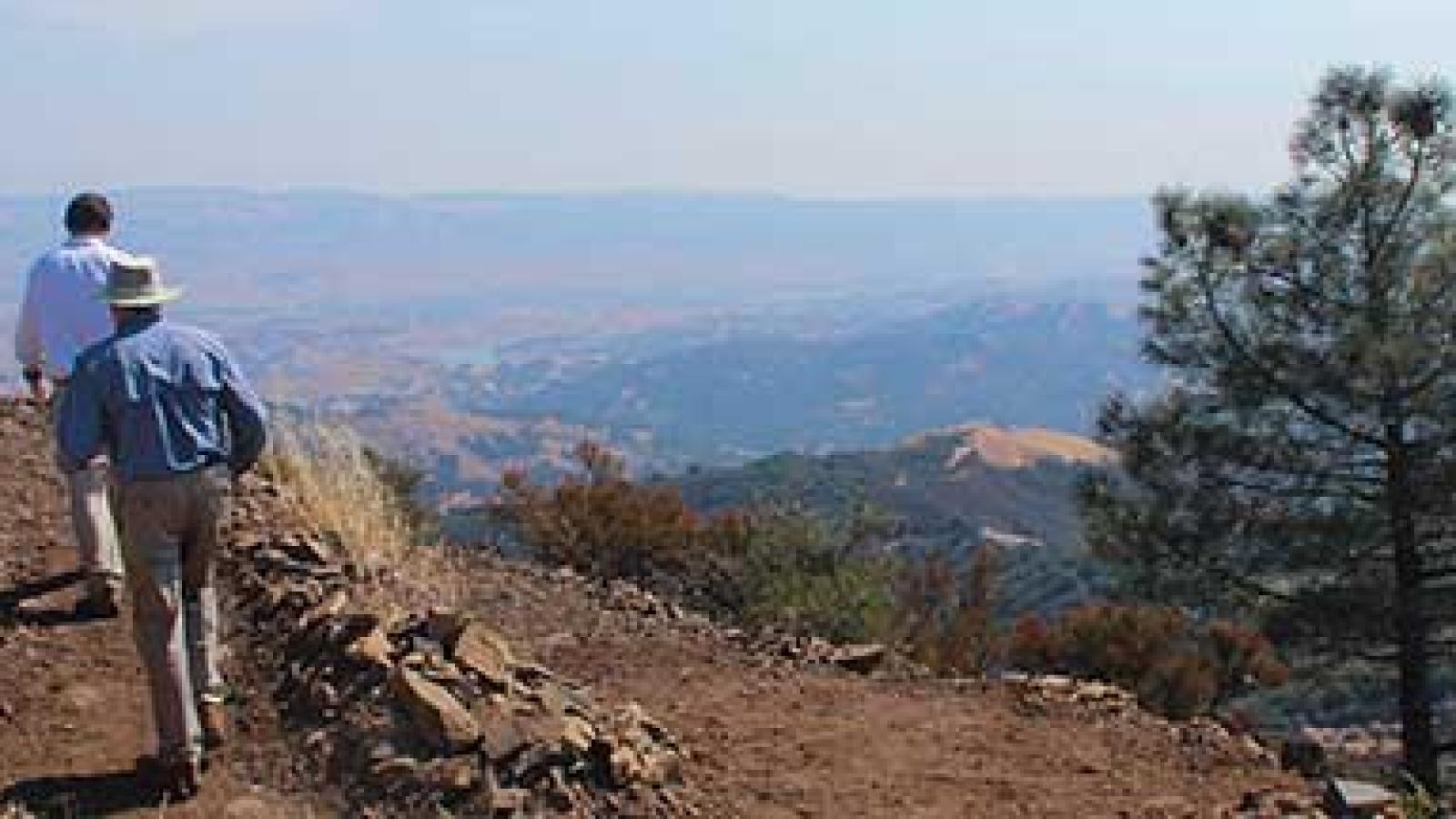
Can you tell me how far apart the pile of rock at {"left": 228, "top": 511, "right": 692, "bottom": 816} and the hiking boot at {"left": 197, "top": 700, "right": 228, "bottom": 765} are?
1.03ft

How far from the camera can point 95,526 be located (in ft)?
27.5

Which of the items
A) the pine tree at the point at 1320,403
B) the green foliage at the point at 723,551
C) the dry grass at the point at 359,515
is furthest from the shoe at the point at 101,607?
the pine tree at the point at 1320,403

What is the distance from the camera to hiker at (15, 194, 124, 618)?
8086mm

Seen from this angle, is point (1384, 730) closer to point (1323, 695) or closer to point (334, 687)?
point (1323, 695)

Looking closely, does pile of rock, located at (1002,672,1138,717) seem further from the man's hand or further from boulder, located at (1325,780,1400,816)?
the man's hand

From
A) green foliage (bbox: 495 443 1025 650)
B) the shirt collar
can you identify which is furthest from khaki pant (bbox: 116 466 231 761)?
green foliage (bbox: 495 443 1025 650)

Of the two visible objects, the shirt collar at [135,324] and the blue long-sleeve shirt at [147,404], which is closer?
the blue long-sleeve shirt at [147,404]

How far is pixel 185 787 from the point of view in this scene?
6609mm

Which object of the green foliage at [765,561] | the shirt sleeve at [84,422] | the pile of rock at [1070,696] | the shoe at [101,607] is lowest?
the green foliage at [765,561]

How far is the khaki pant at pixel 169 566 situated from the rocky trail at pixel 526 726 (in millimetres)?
288

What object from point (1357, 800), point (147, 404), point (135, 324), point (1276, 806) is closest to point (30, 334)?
point (135, 324)

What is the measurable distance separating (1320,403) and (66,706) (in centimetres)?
1126

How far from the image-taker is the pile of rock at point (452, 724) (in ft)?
22.0

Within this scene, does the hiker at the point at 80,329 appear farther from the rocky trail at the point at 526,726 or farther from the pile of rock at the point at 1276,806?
the pile of rock at the point at 1276,806
